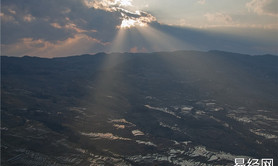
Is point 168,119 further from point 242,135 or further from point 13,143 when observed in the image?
point 13,143

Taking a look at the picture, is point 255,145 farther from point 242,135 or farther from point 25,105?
point 25,105

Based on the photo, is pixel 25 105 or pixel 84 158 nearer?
pixel 84 158

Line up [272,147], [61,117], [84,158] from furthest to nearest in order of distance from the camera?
1. [61,117]
2. [272,147]
3. [84,158]

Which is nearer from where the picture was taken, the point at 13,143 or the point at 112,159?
the point at 112,159

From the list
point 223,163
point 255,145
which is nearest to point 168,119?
point 255,145

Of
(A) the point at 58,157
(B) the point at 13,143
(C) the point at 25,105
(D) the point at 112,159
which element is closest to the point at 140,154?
(D) the point at 112,159

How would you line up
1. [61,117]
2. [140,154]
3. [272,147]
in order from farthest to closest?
[61,117]
[272,147]
[140,154]

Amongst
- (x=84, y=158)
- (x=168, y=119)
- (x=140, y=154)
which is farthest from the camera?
(x=168, y=119)

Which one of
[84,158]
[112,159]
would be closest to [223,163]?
[112,159]

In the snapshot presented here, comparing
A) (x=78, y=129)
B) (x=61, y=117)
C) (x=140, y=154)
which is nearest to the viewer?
(x=140, y=154)
